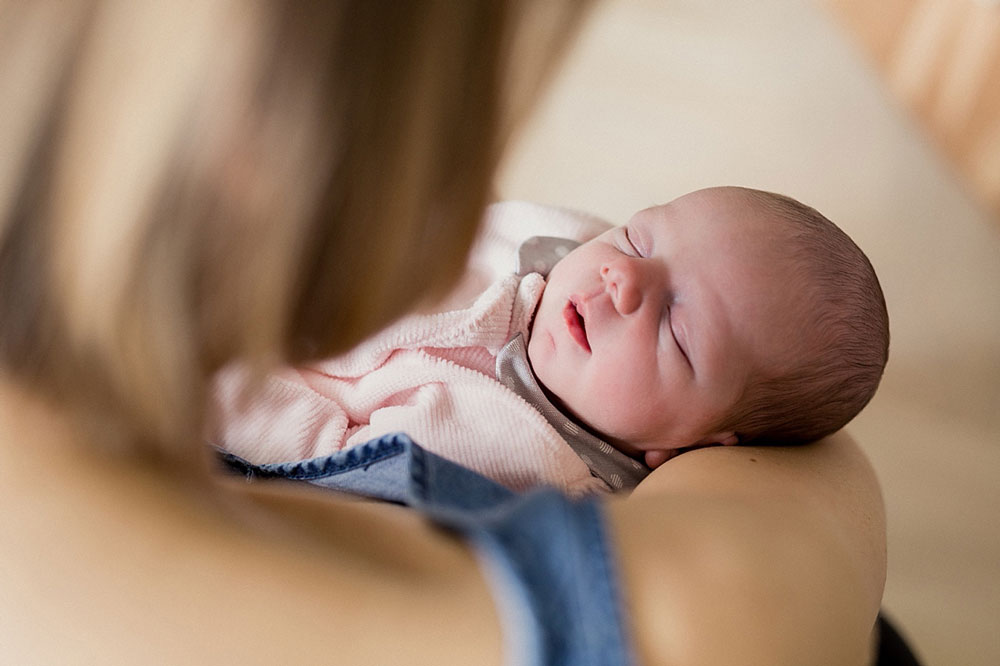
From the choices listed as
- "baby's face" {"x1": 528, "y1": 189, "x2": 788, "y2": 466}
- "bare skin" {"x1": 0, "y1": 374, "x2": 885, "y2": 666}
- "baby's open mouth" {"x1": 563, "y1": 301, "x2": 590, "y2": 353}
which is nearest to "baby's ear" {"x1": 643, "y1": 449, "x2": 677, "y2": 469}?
"baby's face" {"x1": 528, "y1": 189, "x2": 788, "y2": 466}

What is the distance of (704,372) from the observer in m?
0.87

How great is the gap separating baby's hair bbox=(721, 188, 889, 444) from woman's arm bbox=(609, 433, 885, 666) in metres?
0.20

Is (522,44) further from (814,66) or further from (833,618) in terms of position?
(814,66)

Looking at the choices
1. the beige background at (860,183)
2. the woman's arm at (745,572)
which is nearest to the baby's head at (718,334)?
the woman's arm at (745,572)

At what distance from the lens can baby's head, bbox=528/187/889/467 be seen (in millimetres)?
874

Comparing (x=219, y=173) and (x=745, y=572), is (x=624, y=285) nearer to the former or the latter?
(x=745, y=572)

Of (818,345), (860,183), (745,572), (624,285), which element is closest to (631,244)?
(624,285)

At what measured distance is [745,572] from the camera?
496 mm

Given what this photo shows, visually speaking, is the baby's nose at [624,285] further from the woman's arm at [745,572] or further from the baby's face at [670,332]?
the woman's arm at [745,572]

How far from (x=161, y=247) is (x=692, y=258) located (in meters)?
0.61

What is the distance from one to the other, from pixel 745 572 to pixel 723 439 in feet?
1.41

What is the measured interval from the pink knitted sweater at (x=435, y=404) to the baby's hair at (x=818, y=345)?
0.19 m

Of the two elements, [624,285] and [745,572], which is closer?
[745,572]

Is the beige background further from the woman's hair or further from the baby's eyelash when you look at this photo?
the woman's hair
